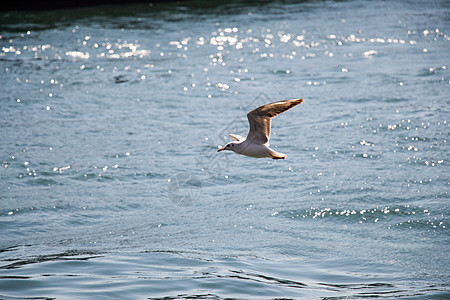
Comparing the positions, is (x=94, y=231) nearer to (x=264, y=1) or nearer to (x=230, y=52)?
(x=230, y=52)

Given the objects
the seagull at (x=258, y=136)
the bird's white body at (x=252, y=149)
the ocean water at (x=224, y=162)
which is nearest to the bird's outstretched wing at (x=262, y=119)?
the seagull at (x=258, y=136)

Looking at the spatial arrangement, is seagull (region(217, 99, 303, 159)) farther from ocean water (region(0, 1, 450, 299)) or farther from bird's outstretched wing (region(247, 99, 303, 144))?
ocean water (region(0, 1, 450, 299))

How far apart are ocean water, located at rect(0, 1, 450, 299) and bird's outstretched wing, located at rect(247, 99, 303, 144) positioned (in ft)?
7.19

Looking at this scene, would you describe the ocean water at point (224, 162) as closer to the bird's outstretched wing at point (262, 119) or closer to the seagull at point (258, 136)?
the seagull at point (258, 136)

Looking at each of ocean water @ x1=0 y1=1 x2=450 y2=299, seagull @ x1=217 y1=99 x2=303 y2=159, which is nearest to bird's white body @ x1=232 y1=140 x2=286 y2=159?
seagull @ x1=217 y1=99 x2=303 y2=159

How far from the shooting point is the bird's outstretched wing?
8.00 meters

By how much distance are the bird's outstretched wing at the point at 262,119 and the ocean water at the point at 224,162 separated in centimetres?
219

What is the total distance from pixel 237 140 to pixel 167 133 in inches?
276

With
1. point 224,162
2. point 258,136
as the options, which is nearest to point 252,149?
point 258,136

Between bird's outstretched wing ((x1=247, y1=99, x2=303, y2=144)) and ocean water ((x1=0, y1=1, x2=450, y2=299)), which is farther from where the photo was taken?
ocean water ((x1=0, y1=1, x2=450, y2=299))

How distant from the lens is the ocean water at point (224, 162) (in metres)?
9.88

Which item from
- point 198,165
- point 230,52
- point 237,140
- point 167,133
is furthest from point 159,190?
point 230,52

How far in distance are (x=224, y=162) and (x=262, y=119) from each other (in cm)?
663

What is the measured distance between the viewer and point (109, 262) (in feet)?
33.1
